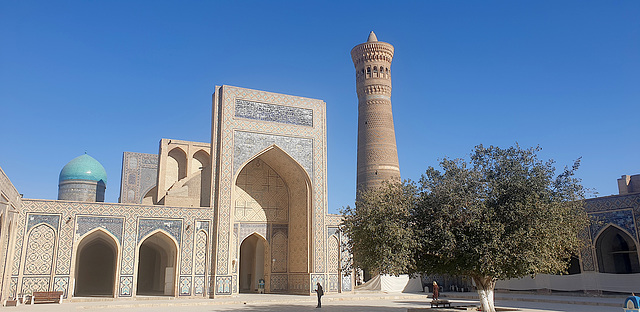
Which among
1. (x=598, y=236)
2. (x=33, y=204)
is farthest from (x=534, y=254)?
(x=33, y=204)

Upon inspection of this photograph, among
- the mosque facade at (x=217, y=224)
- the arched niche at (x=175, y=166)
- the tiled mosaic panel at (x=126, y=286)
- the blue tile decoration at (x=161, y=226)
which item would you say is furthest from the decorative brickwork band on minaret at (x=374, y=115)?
the tiled mosaic panel at (x=126, y=286)

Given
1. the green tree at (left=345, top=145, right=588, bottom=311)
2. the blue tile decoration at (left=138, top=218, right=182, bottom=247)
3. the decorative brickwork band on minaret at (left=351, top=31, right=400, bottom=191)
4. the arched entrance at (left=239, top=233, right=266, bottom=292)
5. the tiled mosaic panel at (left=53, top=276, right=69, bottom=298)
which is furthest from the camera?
the decorative brickwork band on minaret at (left=351, top=31, right=400, bottom=191)

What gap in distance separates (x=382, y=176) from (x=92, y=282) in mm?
14883

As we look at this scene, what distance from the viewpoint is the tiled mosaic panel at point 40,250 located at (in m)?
14.3

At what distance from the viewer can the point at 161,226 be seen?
16031mm

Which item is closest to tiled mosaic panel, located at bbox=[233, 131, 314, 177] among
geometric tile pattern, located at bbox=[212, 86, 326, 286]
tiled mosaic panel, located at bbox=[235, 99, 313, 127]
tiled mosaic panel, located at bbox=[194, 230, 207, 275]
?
geometric tile pattern, located at bbox=[212, 86, 326, 286]

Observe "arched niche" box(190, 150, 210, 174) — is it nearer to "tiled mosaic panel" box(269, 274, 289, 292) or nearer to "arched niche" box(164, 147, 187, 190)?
"arched niche" box(164, 147, 187, 190)

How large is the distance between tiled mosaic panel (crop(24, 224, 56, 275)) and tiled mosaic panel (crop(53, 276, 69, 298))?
1.08 feet

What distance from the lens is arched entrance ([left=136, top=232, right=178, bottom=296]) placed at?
16.6m

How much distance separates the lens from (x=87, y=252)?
22344 mm

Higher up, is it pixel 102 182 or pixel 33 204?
pixel 102 182

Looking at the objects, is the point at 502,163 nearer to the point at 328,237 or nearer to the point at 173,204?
the point at 328,237

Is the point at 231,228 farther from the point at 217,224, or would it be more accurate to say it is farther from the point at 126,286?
the point at 126,286

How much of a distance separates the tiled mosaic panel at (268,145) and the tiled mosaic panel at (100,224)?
408cm
